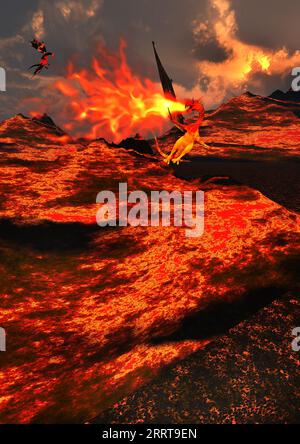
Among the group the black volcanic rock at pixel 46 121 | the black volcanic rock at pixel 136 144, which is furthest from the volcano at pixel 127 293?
the black volcanic rock at pixel 46 121

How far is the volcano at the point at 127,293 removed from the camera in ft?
8.16

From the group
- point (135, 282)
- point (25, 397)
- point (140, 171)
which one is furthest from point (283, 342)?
point (140, 171)

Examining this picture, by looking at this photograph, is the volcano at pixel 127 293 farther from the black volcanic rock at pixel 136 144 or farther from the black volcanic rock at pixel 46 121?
the black volcanic rock at pixel 46 121

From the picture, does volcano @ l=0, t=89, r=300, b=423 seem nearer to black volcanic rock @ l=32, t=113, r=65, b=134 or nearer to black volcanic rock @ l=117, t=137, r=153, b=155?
black volcanic rock @ l=117, t=137, r=153, b=155

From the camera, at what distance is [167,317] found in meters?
3.08

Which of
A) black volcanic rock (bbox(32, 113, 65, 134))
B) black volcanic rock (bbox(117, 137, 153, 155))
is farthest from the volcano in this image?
black volcanic rock (bbox(32, 113, 65, 134))

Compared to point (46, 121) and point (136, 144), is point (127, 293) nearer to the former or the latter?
point (136, 144)

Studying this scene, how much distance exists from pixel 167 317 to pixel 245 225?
169 cm

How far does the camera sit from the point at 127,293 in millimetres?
3373

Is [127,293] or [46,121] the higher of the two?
[46,121]

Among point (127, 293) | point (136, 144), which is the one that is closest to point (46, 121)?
point (136, 144)

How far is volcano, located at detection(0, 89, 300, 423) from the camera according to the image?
2.49 m

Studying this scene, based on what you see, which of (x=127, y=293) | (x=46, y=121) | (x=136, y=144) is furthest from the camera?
(x=46, y=121)
